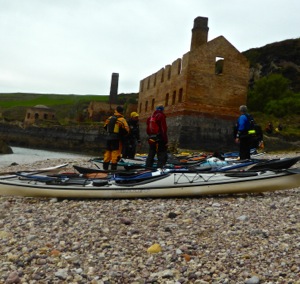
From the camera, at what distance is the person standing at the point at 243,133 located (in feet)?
29.9

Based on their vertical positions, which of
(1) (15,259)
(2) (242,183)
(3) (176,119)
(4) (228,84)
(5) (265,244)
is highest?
(4) (228,84)

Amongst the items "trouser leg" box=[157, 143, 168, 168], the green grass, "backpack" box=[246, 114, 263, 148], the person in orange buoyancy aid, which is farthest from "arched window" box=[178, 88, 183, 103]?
the green grass

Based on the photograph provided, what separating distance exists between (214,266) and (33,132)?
51.1m

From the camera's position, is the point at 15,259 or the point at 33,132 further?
the point at 33,132

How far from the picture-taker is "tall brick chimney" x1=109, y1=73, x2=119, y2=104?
55.1 metres

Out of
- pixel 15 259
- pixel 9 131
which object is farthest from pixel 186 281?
pixel 9 131

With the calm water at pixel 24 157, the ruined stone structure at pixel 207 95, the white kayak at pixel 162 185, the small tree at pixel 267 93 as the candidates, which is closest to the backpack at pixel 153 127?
the white kayak at pixel 162 185

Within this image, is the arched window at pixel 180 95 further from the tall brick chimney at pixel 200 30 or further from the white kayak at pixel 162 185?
the white kayak at pixel 162 185

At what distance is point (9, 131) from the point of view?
53406 mm

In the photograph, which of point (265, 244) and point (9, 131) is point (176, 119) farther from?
point (9, 131)

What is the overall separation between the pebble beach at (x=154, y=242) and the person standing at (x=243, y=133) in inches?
140

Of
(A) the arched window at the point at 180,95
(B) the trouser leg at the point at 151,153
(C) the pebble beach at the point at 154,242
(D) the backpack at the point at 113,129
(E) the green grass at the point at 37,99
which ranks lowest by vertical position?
(C) the pebble beach at the point at 154,242

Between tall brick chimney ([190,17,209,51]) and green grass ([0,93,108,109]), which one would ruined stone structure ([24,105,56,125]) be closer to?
green grass ([0,93,108,109])

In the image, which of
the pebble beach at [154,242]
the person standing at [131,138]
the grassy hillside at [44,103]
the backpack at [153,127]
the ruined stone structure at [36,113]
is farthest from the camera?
the grassy hillside at [44,103]
